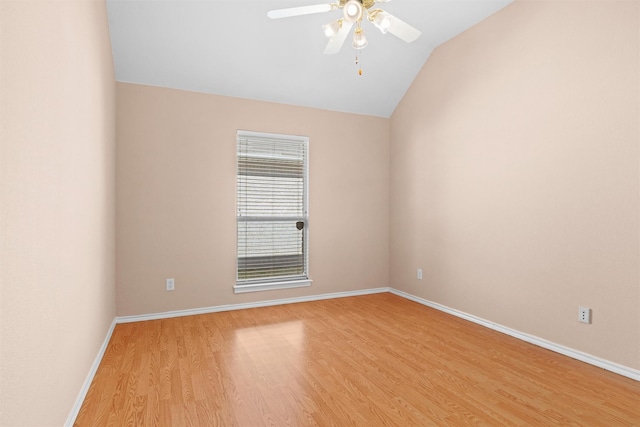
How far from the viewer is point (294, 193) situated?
4.36m

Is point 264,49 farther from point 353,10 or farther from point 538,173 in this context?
point 538,173

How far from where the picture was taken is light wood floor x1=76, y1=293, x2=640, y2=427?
1885 mm

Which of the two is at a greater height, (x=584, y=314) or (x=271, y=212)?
(x=271, y=212)

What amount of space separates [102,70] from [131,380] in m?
2.29

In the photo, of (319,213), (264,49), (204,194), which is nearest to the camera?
(264,49)

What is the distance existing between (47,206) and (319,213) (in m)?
3.22

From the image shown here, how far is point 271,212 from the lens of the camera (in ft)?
13.9

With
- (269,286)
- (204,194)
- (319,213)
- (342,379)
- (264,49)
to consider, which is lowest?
(342,379)

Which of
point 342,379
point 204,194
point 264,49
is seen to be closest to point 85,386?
point 342,379

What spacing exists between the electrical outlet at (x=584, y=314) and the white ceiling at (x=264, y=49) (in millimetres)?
2711

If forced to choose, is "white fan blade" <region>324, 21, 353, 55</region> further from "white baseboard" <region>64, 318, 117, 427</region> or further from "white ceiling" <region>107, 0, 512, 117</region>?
"white baseboard" <region>64, 318, 117, 427</region>

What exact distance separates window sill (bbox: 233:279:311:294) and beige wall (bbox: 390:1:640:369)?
1473 millimetres

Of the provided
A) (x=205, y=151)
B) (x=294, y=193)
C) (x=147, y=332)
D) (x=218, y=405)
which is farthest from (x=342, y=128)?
(x=218, y=405)

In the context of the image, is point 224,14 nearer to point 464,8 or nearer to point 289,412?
point 464,8
